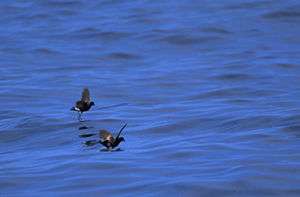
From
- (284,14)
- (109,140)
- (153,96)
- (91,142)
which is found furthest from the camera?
(284,14)

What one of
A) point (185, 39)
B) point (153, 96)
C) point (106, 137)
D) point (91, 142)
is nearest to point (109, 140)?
point (106, 137)

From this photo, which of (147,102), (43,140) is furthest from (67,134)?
(147,102)

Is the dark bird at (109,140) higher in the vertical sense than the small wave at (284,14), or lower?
lower

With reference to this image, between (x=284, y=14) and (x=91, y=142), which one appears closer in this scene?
(x=91, y=142)

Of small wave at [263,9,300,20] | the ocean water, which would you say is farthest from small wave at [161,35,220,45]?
small wave at [263,9,300,20]

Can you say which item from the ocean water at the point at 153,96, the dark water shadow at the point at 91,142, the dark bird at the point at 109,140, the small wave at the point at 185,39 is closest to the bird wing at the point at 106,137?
the dark bird at the point at 109,140

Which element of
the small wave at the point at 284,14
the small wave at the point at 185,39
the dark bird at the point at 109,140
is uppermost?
the small wave at the point at 284,14

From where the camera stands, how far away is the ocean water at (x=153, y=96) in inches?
397

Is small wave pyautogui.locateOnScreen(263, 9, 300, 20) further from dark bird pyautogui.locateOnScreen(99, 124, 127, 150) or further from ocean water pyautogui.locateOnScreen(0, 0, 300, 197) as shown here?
dark bird pyautogui.locateOnScreen(99, 124, 127, 150)

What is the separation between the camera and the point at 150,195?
9.33 metres

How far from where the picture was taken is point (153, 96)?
15.5 meters

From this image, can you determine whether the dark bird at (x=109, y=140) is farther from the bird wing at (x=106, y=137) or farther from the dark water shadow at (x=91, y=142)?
the dark water shadow at (x=91, y=142)

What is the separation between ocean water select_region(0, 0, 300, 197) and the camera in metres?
10.1

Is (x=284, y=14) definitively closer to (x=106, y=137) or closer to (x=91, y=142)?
(x=91, y=142)
